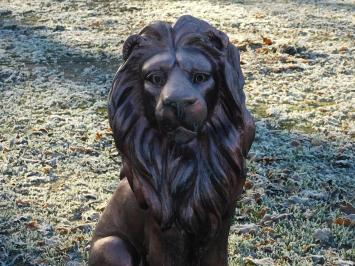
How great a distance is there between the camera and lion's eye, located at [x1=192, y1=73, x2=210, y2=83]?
2.26m

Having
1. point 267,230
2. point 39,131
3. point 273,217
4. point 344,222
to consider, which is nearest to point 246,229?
point 267,230

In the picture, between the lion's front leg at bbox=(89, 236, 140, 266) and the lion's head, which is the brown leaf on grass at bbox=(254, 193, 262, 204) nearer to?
the lion's front leg at bbox=(89, 236, 140, 266)

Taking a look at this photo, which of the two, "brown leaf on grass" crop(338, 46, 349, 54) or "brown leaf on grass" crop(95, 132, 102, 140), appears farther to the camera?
"brown leaf on grass" crop(338, 46, 349, 54)

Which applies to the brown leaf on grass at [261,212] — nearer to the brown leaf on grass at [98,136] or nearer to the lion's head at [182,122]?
the brown leaf on grass at [98,136]

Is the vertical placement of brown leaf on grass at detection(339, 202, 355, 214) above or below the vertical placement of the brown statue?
below

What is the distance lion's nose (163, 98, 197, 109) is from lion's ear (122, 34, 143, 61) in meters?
0.27

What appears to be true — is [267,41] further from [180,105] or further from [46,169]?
[180,105]

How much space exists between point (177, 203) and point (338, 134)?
139 inches

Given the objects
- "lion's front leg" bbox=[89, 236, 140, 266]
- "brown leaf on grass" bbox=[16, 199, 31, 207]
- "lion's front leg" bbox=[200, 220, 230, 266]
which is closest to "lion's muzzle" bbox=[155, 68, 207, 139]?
"lion's front leg" bbox=[200, 220, 230, 266]

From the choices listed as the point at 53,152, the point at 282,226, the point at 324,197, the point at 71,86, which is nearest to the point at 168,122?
the point at 282,226

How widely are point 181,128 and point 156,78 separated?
198mm

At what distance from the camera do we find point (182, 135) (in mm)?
2289

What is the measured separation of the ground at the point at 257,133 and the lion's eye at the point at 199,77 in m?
1.82

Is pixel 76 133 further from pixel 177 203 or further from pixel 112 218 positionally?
pixel 177 203
